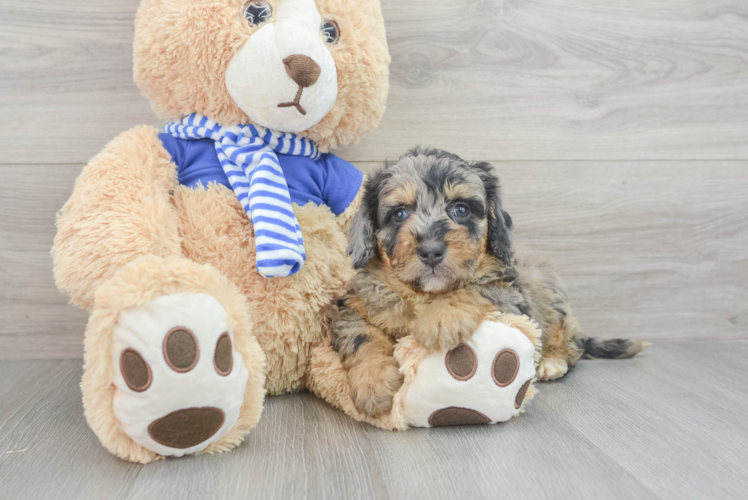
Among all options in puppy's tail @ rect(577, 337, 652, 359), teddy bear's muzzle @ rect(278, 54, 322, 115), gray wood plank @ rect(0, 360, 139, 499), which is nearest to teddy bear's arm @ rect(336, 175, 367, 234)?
teddy bear's muzzle @ rect(278, 54, 322, 115)

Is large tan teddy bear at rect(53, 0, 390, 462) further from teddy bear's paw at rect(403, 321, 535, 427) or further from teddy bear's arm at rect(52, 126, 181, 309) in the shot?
teddy bear's paw at rect(403, 321, 535, 427)

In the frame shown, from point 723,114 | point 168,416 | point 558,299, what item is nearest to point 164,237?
point 168,416

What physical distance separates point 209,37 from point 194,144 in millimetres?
354

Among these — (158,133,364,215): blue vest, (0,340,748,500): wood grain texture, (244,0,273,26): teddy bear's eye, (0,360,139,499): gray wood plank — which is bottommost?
(0,360,139,499): gray wood plank

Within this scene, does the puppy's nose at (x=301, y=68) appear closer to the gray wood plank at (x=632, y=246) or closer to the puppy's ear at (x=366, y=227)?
the puppy's ear at (x=366, y=227)

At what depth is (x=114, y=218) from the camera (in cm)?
151

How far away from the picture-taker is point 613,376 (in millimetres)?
2068

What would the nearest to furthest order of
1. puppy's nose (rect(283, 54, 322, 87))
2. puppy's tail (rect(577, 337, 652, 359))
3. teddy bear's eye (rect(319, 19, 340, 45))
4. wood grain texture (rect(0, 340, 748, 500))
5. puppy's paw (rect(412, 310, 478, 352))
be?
wood grain texture (rect(0, 340, 748, 500)) → puppy's paw (rect(412, 310, 478, 352)) → puppy's nose (rect(283, 54, 322, 87)) → teddy bear's eye (rect(319, 19, 340, 45)) → puppy's tail (rect(577, 337, 652, 359))

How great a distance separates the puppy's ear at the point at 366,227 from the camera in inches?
64.4

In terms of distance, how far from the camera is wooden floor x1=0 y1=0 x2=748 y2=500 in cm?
211

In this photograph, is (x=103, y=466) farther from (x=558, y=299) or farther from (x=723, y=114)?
(x=723, y=114)

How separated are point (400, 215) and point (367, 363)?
1.42ft

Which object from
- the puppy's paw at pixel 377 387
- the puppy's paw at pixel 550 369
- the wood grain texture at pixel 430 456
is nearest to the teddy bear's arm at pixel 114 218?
the wood grain texture at pixel 430 456

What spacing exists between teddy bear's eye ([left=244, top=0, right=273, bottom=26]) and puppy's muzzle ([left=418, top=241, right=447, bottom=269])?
83 cm
